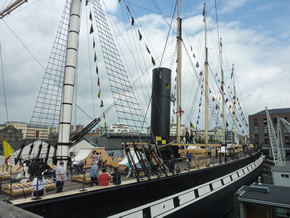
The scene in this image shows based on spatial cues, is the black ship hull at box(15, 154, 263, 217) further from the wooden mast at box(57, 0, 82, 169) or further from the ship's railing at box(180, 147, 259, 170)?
the wooden mast at box(57, 0, 82, 169)

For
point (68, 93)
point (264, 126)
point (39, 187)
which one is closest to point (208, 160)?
point (68, 93)

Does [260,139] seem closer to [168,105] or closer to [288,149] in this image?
[288,149]

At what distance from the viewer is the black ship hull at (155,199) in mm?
4674

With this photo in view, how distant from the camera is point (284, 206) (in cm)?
666

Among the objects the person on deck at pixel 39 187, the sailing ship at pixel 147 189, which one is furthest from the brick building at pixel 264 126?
the person on deck at pixel 39 187

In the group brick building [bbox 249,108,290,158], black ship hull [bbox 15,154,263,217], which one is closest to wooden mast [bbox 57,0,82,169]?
black ship hull [bbox 15,154,263,217]

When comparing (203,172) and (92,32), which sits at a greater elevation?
(92,32)

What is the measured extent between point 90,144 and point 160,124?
10312 mm

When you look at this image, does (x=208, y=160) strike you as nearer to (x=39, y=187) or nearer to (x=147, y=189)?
(x=147, y=189)

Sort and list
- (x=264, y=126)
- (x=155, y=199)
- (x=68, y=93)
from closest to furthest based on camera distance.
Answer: (x=155, y=199)
(x=68, y=93)
(x=264, y=126)

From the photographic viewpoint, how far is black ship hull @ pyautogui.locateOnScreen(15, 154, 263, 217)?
467 centimetres

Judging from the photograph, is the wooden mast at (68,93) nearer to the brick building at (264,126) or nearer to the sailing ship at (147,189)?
the sailing ship at (147,189)

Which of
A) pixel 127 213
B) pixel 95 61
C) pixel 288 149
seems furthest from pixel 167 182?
pixel 288 149

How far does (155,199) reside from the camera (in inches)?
270
